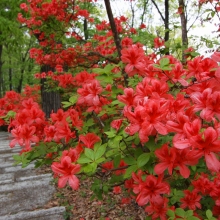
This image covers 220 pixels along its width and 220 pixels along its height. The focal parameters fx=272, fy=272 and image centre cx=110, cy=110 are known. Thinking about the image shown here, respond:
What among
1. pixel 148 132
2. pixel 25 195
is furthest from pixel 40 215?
pixel 148 132

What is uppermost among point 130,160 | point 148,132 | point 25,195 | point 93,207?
point 148,132

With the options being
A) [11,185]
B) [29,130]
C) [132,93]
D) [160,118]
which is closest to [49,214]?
[11,185]

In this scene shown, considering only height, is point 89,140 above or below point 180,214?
above

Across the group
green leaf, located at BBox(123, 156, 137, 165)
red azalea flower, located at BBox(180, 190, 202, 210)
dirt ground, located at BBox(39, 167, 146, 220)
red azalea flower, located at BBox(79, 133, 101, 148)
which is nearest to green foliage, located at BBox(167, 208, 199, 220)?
red azalea flower, located at BBox(180, 190, 202, 210)

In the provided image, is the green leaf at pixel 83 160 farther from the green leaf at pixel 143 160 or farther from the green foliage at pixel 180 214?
the green foliage at pixel 180 214

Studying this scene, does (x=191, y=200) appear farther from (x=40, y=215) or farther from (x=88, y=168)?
(x=40, y=215)

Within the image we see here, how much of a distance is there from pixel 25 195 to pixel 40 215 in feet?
2.22

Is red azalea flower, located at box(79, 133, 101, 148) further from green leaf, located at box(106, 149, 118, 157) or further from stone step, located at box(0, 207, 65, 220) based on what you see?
stone step, located at box(0, 207, 65, 220)

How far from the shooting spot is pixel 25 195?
3.60 metres

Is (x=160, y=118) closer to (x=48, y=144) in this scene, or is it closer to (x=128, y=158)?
(x=128, y=158)

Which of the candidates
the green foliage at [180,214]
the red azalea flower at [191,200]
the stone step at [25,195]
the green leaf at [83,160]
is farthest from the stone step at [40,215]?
the green leaf at [83,160]

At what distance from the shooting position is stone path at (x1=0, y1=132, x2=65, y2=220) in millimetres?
3047

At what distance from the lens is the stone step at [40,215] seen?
299 cm

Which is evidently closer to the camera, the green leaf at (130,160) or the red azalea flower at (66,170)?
the red azalea flower at (66,170)
